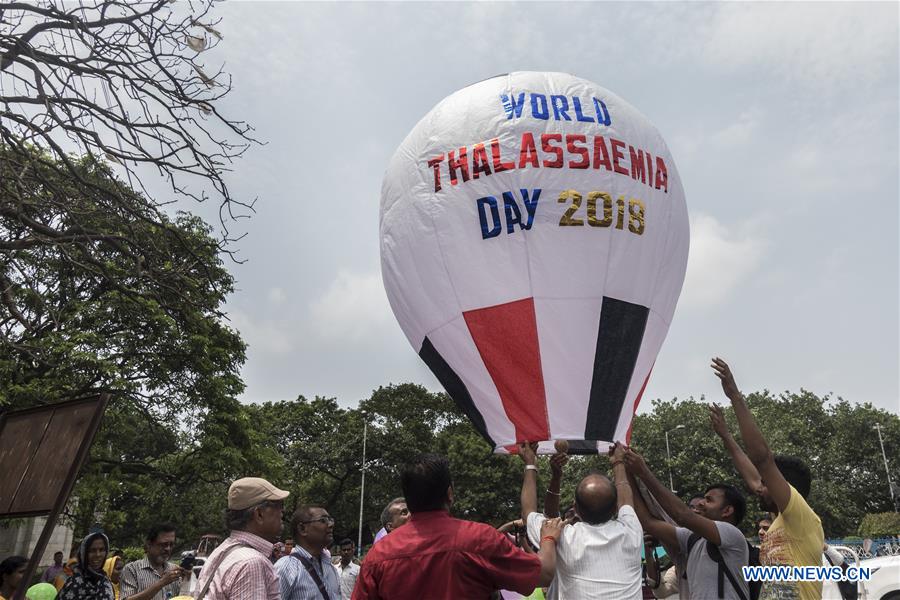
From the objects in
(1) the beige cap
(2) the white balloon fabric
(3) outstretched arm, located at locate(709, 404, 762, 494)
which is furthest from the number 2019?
(1) the beige cap

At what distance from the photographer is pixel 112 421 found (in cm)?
1570

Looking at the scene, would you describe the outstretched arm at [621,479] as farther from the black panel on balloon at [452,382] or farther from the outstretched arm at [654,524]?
the black panel on balloon at [452,382]

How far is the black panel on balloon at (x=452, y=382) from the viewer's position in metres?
6.61

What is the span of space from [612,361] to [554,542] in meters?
3.65

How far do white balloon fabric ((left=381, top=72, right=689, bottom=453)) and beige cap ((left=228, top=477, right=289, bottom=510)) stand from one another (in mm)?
3140

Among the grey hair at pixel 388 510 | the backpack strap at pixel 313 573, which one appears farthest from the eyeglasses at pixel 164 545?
the backpack strap at pixel 313 573

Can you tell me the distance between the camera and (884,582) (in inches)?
321

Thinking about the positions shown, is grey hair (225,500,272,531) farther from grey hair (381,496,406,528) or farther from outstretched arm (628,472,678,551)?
outstretched arm (628,472,678,551)

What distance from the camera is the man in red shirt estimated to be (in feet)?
8.66

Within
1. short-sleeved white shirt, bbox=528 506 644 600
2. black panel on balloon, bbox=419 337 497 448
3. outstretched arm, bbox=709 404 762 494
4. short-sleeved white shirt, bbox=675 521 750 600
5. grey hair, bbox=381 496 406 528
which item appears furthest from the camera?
black panel on balloon, bbox=419 337 497 448

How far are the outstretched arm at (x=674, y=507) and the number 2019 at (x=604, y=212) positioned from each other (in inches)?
121

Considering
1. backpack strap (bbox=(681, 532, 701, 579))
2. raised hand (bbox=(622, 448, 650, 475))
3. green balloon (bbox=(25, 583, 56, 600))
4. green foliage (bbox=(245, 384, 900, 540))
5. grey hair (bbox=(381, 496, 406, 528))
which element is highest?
green foliage (bbox=(245, 384, 900, 540))

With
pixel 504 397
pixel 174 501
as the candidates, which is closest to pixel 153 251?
pixel 504 397
